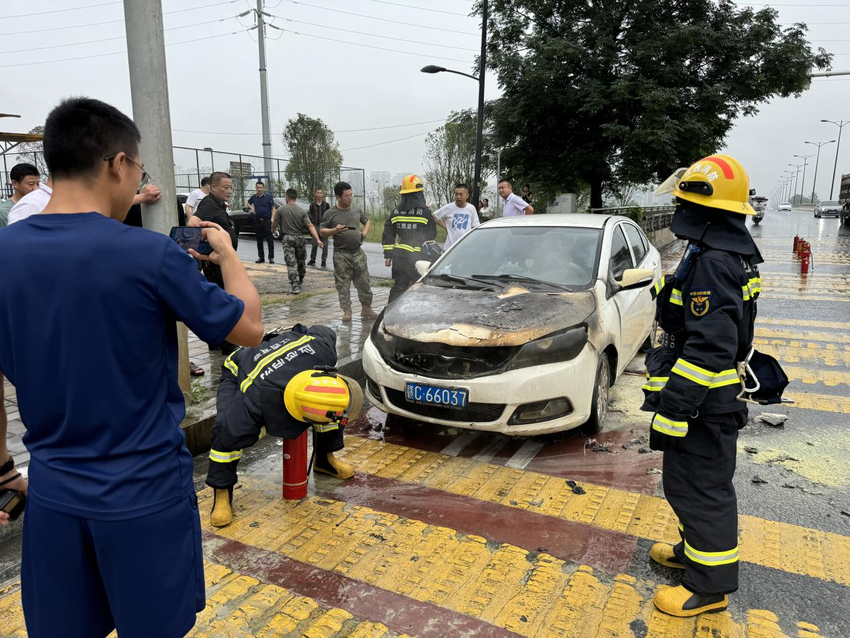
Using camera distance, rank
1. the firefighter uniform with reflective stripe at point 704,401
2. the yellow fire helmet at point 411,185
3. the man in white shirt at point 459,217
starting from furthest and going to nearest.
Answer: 1. the man in white shirt at point 459,217
2. the yellow fire helmet at point 411,185
3. the firefighter uniform with reflective stripe at point 704,401

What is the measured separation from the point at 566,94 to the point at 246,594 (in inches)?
980

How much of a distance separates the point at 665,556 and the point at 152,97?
440 centimetres

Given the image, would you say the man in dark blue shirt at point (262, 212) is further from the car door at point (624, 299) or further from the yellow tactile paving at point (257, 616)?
the yellow tactile paving at point (257, 616)

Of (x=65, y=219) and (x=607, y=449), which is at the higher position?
(x=65, y=219)

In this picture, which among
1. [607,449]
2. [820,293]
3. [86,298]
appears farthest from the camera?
[820,293]

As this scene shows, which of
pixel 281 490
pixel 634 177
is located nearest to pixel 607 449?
pixel 281 490

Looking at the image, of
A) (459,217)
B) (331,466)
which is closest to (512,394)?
(331,466)

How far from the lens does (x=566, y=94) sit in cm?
2458

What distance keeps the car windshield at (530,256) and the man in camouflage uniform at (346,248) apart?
9.52 ft

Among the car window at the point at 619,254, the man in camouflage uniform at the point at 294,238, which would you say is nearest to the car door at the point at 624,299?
the car window at the point at 619,254

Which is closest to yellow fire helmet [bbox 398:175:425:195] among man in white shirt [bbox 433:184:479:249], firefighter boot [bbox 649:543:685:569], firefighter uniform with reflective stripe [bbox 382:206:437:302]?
firefighter uniform with reflective stripe [bbox 382:206:437:302]

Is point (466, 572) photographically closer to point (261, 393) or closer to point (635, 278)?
point (261, 393)

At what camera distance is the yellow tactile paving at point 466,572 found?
8.63ft

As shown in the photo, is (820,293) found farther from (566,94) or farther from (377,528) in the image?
(566,94)
